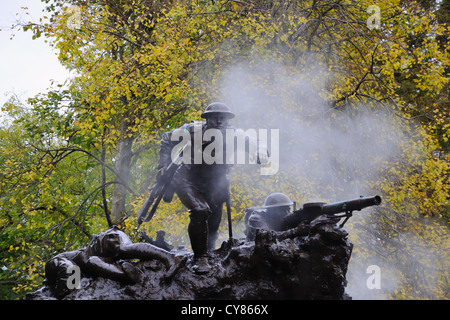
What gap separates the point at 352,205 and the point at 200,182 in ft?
6.33

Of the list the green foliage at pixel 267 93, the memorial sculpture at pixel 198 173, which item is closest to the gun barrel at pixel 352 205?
the memorial sculpture at pixel 198 173

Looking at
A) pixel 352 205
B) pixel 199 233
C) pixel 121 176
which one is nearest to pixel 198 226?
pixel 199 233

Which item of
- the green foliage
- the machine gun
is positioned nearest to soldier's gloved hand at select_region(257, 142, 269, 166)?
the machine gun

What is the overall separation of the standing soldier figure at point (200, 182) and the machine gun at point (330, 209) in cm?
93

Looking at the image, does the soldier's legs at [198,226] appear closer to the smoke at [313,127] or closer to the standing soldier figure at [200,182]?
the standing soldier figure at [200,182]

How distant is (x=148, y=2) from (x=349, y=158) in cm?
692

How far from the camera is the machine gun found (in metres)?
4.01

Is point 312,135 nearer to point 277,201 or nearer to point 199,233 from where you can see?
point 277,201

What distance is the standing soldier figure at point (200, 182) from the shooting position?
4848 mm

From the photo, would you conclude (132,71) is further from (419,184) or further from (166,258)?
(419,184)

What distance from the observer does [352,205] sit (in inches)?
163

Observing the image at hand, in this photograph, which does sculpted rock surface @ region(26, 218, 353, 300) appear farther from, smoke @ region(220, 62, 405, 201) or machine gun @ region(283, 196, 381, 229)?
smoke @ region(220, 62, 405, 201)

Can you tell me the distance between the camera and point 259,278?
452cm
